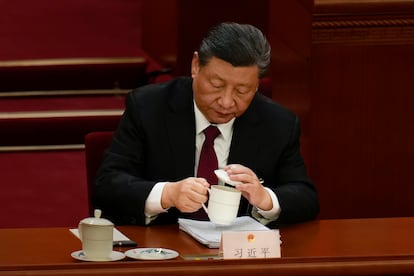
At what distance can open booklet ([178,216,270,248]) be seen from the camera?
297cm

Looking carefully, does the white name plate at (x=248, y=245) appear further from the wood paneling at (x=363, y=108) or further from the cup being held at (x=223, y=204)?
the wood paneling at (x=363, y=108)

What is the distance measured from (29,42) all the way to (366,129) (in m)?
2.93

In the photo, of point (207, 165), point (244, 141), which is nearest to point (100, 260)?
point (207, 165)

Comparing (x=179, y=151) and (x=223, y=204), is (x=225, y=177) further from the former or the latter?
(x=179, y=151)

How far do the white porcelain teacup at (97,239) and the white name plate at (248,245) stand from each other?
0.92 ft

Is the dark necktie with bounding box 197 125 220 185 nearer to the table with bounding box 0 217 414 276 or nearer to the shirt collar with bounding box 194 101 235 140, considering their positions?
the shirt collar with bounding box 194 101 235 140

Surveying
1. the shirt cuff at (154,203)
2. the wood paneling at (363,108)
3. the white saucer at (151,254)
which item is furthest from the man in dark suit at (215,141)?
the wood paneling at (363,108)

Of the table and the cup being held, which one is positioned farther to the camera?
the cup being held

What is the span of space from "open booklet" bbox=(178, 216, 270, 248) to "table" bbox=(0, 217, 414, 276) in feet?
0.07

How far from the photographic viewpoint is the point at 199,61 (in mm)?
3289

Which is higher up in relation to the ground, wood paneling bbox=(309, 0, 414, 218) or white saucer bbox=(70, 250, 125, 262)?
wood paneling bbox=(309, 0, 414, 218)

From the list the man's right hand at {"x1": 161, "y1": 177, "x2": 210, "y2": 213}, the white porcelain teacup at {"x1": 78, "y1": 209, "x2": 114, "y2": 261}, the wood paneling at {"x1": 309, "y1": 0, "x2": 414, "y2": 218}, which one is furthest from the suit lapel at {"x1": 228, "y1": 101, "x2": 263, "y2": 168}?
the wood paneling at {"x1": 309, "y1": 0, "x2": 414, "y2": 218}

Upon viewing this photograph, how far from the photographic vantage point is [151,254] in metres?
2.80

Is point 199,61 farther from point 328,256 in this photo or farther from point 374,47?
point 374,47
